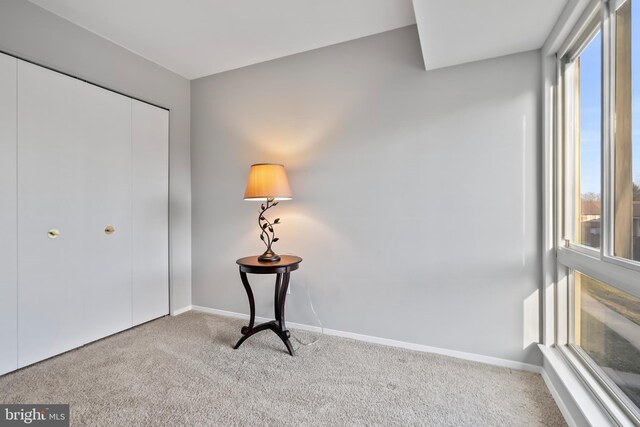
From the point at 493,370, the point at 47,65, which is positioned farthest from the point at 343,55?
the point at 493,370

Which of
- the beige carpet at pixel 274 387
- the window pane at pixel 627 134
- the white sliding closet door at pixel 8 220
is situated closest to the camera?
the window pane at pixel 627 134

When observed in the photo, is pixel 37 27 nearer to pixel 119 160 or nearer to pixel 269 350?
pixel 119 160

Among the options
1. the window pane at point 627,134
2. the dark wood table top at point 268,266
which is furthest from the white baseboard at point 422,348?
the window pane at point 627,134

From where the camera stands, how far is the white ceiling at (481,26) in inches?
64.3

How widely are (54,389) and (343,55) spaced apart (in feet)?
10.3

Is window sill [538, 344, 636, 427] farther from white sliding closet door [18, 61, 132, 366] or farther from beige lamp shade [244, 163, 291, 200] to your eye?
white sliding closet door [18, 61, 132, 366]

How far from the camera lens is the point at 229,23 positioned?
2385 mm

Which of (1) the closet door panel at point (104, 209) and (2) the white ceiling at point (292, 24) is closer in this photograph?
(2) the white ceiling at point (292, 24)

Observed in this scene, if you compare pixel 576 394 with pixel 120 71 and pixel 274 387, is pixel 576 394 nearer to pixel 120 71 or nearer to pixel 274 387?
pixel 274 387

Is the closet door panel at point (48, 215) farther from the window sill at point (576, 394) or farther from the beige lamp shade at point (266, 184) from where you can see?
the window sill at point (576, 394)

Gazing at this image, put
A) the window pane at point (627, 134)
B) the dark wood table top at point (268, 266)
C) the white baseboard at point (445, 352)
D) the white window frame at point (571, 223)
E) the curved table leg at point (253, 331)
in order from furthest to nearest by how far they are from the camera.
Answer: the curved table leg at point (253, 331) < the dark wood table top at point (268, 266) < the white baseboard at point (445, 352) < the white window frame at point (571, 223) < the window pane at point (627, 134)

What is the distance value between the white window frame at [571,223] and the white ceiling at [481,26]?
178 millimetres

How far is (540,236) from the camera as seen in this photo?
207 cm

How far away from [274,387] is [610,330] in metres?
1.83
